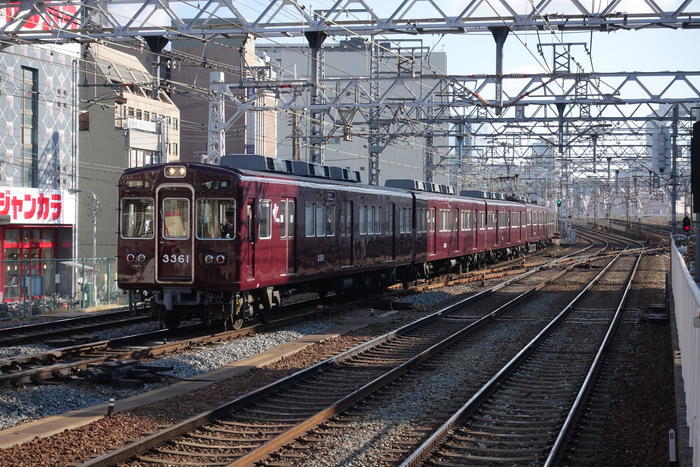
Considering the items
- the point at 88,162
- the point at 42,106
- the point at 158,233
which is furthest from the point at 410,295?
the point at 88,162

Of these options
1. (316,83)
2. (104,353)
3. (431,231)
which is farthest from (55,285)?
(431,231)

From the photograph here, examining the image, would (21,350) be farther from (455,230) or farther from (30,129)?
(455,230)

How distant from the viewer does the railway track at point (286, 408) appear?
816 centimetres

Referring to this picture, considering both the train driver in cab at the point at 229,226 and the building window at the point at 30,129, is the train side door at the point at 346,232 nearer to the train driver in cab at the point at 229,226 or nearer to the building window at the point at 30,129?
the train driver in cab at the point at 229,226

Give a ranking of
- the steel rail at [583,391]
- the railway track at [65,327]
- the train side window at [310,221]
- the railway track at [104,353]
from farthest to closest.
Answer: the train side window at [310,221] → the railway track at [65,327] → the railway track at [104,353] → the steel rail at [583,391]

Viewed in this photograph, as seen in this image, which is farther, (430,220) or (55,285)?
(430,220)

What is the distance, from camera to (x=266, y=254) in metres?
16.5

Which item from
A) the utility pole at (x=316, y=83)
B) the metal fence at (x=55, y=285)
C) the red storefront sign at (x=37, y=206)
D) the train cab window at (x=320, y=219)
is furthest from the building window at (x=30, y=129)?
the train cab window at (x=320, y=219)

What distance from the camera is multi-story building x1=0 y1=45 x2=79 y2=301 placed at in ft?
92.9

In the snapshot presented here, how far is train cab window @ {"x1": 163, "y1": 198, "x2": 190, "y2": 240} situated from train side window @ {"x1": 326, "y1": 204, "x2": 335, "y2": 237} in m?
4.60

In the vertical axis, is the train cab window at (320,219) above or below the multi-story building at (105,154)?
below

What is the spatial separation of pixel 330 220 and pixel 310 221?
119 centimetres

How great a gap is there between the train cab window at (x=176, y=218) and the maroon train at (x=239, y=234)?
0.02 m

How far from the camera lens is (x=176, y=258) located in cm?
1566
